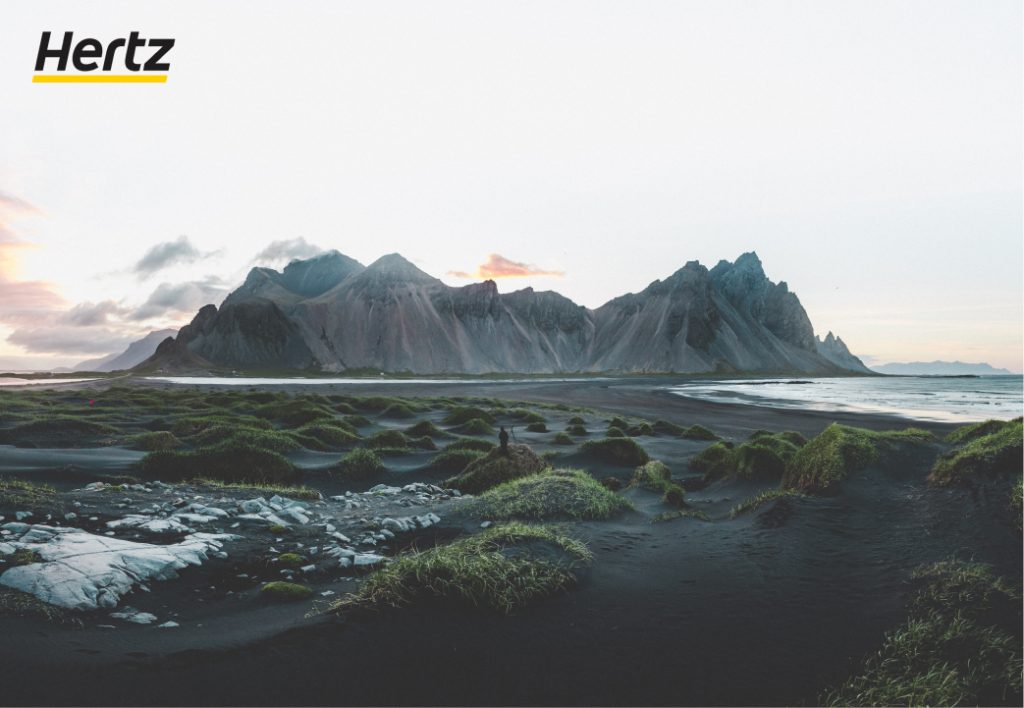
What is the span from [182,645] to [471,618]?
346 cm

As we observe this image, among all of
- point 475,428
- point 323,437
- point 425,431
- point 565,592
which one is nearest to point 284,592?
point 565,592

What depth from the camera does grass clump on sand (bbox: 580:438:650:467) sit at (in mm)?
22859

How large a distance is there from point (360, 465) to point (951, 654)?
17.8 meters

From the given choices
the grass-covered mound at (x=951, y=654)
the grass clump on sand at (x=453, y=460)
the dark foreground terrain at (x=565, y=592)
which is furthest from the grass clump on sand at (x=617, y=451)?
the grass-covered mound at (x=951, y=654)

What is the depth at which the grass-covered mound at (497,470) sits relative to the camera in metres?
17.7

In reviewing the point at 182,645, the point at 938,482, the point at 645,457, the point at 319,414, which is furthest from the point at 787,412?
the point at 182,645

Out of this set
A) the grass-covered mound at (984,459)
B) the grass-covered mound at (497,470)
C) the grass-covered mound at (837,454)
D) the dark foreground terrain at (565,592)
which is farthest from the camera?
the grass-covered mound at (497,470)

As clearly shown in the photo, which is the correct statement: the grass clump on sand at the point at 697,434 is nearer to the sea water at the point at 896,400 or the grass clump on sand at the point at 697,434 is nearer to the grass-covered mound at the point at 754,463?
the grass-covered mound at the point at 754,463

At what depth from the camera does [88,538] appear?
9422 mm

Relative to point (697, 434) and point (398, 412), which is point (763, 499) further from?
point (398, 412)

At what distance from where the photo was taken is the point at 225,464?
18875mm

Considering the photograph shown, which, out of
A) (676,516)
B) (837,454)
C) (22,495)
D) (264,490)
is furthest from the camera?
(264,490)

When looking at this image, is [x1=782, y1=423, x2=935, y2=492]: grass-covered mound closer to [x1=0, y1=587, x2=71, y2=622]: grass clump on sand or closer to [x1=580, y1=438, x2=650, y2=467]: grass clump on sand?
[x1=580, y1=438, x2=650, y2=467]: grass clump on sand

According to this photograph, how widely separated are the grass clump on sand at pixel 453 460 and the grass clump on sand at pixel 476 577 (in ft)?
40.0
